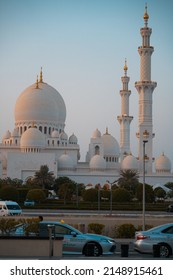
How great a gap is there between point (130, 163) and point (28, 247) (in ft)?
168

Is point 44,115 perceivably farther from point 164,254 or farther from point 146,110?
point 164,254

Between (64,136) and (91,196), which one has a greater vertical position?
(64,136)

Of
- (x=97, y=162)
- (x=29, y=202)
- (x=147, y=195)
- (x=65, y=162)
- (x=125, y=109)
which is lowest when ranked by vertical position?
(x=29, y=202)

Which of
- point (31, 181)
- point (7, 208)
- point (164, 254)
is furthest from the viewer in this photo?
point (31, 181)

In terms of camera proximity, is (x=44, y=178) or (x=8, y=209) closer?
(x=8, y=209)

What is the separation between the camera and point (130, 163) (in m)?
61.6

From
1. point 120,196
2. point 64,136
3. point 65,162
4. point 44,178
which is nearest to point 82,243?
point 120,196

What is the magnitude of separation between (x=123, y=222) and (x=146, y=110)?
4253 cm

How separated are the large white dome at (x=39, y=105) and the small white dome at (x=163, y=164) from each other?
A: 11499mm

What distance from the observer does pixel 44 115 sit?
6631cm

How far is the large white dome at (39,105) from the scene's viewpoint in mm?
65188

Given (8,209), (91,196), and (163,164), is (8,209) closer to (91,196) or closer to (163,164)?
(91,196)
